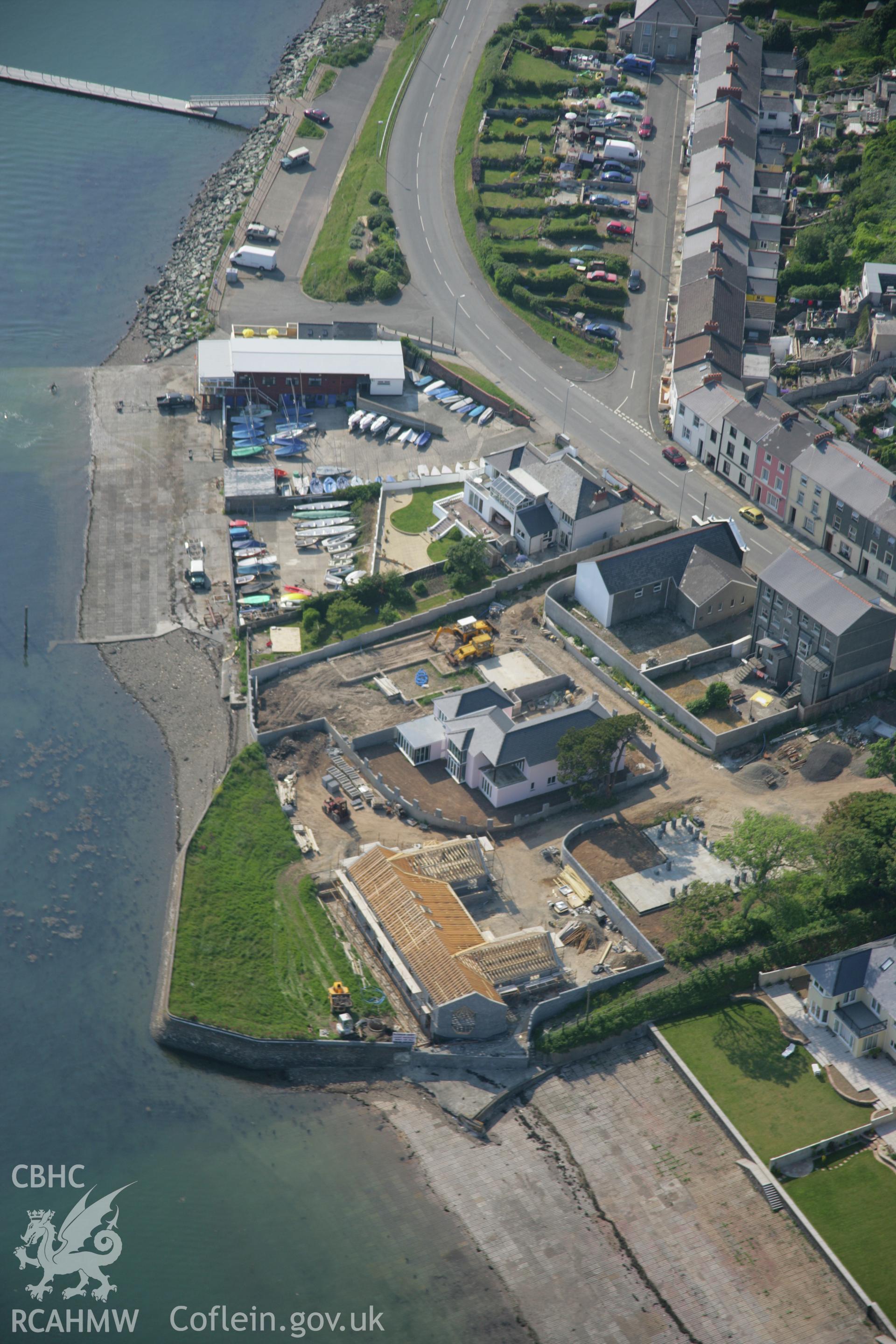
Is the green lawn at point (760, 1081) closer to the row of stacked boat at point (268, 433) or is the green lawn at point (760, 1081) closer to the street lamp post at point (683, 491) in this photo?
the street lamp post at point (683, 491)

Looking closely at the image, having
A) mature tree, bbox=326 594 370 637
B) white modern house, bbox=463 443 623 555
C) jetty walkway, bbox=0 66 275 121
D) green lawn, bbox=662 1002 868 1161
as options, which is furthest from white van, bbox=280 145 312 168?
green lawn, bbox=662 1002 868 1161

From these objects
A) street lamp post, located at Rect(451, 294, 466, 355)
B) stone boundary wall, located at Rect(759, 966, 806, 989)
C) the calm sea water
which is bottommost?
the calm sea water

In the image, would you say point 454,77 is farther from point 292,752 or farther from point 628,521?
point 292,752

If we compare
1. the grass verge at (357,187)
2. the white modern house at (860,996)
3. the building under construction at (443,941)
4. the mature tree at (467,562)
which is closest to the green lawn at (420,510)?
the mature tree at (467,562)

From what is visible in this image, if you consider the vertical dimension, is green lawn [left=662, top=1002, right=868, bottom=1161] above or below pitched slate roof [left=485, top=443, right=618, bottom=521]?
below

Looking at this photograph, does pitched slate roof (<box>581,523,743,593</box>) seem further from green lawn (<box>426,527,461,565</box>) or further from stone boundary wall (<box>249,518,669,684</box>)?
green lawn (<box>426,527,461,565</box>)

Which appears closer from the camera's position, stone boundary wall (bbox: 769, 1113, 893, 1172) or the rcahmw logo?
the rcahmw logo

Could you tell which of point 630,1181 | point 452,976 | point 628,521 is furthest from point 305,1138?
point 628,521
